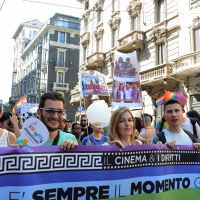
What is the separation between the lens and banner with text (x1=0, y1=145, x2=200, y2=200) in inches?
84.7

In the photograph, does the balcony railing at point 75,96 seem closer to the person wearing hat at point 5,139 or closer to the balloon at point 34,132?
the person wearing hat at point 5,139

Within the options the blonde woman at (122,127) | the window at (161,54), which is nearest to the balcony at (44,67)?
the window at (161,54)

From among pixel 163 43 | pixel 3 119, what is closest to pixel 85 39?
pixel 163 43

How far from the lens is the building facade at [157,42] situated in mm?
13781

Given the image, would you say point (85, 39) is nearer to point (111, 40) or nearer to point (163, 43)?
point (111, 40)

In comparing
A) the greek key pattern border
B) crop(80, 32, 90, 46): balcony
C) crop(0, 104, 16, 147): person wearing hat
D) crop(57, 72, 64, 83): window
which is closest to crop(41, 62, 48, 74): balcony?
crop(57, 72, 64, 83): window

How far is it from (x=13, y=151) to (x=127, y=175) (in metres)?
1.09

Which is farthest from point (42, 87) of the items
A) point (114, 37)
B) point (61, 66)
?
point (114, 37)

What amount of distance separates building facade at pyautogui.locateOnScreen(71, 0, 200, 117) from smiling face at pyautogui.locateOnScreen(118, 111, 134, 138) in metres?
10.6

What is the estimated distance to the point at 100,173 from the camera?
2.43 m

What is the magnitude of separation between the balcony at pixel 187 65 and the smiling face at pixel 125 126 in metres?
10.6

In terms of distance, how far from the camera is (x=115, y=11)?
2081 centimetres

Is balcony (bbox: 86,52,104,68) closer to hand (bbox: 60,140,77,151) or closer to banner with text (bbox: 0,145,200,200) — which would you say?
banner with text (bbox: 0,145,200,200)

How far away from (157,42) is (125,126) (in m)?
14.2
